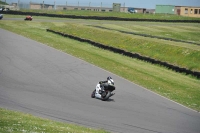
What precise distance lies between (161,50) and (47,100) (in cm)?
1836

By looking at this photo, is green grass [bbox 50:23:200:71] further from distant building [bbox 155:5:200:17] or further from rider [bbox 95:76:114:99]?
distant building [bbox 155:5:200:17]

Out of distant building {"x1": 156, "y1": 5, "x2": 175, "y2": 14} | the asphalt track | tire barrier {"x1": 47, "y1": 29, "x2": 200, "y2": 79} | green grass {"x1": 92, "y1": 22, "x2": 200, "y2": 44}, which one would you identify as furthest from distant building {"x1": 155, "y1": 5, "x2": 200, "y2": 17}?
the asphalt track

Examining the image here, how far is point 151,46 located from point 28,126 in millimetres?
25007

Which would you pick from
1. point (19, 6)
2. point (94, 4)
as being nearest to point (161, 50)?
point (19, 6)

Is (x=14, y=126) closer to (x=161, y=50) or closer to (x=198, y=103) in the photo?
(x=198, y=103)

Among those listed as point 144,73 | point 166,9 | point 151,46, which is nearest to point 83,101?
point 144,73

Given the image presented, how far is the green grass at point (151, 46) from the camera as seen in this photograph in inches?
1151

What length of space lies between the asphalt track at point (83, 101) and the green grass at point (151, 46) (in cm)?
689

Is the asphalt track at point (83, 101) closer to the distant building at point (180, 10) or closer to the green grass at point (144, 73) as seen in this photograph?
the green grass at point (144, 73)

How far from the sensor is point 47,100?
1650 centimetres

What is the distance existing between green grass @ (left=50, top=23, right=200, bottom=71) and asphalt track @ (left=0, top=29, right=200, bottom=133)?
6893 mm

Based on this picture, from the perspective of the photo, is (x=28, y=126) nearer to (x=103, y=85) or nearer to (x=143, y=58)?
(x=103, y=85)

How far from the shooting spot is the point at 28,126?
11.1 m

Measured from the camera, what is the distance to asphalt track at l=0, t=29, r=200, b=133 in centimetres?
1424
